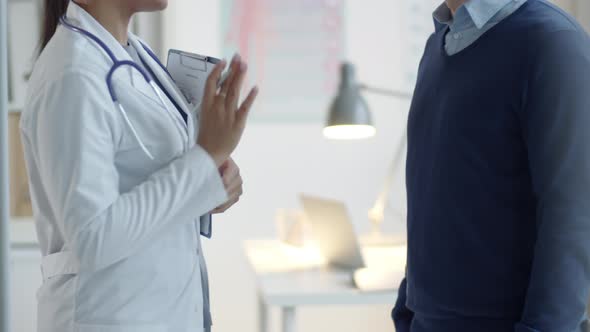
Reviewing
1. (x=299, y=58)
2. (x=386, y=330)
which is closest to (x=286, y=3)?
(x=299, y=58)

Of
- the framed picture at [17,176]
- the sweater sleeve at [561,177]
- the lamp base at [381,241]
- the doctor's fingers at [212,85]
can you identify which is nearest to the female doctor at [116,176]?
the doctor's fingers at [212,85]

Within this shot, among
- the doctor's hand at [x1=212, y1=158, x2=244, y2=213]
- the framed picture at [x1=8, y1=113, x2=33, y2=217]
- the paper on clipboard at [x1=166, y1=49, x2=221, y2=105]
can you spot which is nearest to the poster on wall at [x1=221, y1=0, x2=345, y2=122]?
the framed picture at [x1=8, y1=113, x2=33, y2=217]

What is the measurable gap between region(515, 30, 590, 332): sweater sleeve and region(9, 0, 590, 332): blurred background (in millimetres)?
2368

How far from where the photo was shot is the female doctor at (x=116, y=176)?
99 centimetres

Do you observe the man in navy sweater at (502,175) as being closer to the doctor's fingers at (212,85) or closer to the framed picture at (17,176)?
the doctor's fingers at (212,85)

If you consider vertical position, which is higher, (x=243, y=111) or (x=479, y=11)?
(x=479, y=11)

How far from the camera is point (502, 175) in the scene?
1.00m

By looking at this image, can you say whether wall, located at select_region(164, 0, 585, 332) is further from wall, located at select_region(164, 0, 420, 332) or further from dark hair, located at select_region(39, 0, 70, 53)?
dark hair, located at select_region(39, 0, 70, 53)

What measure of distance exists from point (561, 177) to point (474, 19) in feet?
0.92

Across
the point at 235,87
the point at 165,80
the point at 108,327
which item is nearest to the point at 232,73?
the point at 235,87

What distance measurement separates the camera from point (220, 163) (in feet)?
3.65

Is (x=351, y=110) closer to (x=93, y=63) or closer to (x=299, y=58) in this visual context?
(x=299, y=58)

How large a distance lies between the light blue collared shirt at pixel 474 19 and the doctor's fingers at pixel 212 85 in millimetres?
363

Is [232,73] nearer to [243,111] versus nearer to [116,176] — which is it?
[243,111]
